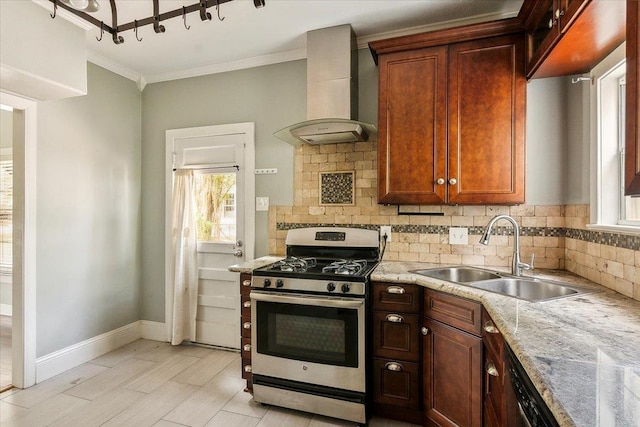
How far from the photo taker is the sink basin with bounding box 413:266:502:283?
2.17 meters

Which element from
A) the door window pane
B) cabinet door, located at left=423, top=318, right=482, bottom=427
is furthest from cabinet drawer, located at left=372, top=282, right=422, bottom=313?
the door window pane

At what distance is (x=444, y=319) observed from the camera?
178cm

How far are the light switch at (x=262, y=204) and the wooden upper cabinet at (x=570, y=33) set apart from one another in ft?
7.12

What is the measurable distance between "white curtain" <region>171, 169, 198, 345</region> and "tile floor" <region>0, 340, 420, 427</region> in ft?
0.96

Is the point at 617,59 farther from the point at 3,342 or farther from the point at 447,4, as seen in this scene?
the point at 3,342

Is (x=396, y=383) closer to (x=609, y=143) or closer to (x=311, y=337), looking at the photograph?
(x=311, y=337)

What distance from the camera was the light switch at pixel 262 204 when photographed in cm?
298

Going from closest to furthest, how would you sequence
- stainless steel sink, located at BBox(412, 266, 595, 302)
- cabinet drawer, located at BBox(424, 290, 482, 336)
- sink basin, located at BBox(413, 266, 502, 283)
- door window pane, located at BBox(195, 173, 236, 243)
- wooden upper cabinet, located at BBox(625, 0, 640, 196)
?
wooden upper cabinet, located at BBox(625, 0, 640, 196) → cabinet drawer, located at BBox(424, 290, 482, 336) → stainless steel sink, located at BBox(412, 266, 595, 302) → sink basin, located at BBox(413, 266, 502, 283) → door window pane, located at BBox(195, 173, 236, 243)

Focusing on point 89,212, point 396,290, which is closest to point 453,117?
point 396,290

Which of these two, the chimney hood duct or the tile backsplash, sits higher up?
the chimney hood duct

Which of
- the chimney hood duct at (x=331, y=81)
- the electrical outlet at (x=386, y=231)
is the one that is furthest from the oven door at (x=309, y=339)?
the chimney hood duct at (x=331, y=81)

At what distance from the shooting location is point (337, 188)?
2.77 meters

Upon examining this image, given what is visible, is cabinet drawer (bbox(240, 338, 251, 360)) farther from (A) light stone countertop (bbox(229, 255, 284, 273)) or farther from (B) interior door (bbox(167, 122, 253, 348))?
(B) interior door (bbox(167, 122, 253, 348))

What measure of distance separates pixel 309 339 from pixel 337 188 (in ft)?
4.11
